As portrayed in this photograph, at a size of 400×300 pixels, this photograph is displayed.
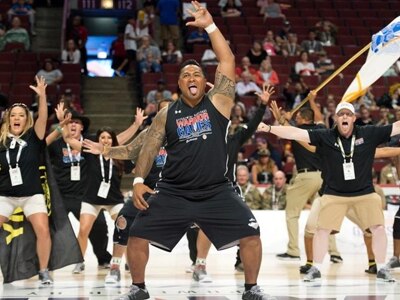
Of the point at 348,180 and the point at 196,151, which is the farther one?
the point at 348,180

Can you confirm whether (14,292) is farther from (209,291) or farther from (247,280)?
(247,280)

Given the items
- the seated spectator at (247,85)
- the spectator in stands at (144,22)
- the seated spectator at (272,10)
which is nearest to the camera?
the seated spectator at (247,85)

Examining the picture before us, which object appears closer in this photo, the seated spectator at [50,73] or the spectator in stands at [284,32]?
the seated spectator at [50,73]

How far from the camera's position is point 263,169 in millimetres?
13773

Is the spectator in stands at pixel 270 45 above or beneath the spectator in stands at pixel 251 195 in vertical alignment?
above

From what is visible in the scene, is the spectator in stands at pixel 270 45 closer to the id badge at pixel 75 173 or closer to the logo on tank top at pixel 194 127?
the id badge at pixel 75 173

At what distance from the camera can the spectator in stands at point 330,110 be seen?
15742 mm

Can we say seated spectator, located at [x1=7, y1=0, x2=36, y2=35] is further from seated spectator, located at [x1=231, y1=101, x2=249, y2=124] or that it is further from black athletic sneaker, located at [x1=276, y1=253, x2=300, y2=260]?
black athletic sneaker, located at [x1=276, y1=253, x2=300, y2=260]

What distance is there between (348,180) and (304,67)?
9.67m

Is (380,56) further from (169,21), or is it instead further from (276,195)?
(169,21)

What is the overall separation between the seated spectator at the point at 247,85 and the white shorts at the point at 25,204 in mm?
9225

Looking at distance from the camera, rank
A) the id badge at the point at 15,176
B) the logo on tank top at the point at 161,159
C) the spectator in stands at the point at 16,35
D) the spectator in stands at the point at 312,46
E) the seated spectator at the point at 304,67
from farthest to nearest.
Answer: the spectator in stands at the point at 312,46, the spectator in stands at the point at 16,35, the seated spectator at the point at 304,67, the logo on tank top at the point at 161,159, the id badge at the point at 15,176

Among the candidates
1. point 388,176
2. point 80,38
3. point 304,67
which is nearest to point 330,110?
point 304,67

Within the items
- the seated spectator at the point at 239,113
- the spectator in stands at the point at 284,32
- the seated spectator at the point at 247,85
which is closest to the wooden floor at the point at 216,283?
the seated spectator at the point at 239,113
